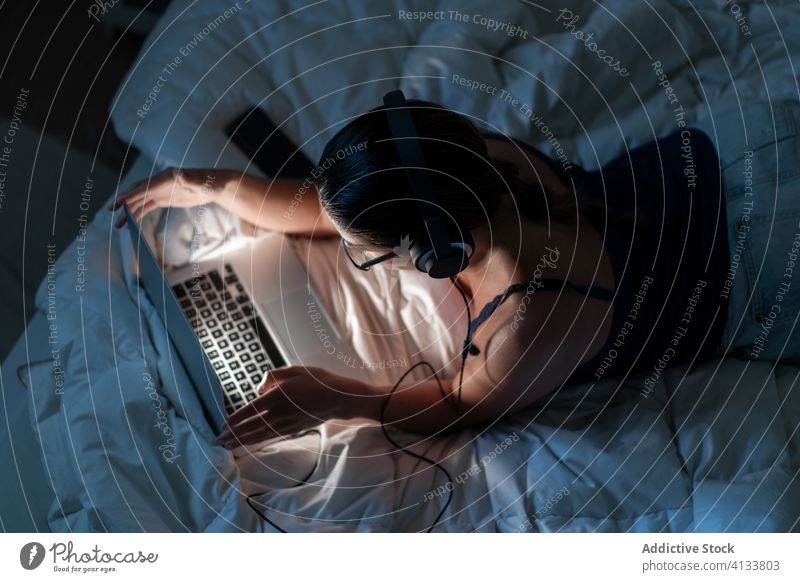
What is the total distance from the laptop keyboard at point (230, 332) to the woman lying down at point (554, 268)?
0.07 ft

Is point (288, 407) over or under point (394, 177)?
under

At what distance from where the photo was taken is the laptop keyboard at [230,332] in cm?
72

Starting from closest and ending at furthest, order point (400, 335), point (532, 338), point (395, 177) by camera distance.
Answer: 1. point (395, 177)
2. point (532, 338)
3. point (400, 335)

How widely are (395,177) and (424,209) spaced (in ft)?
0.13

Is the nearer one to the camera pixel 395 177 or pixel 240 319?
pixel 395 177

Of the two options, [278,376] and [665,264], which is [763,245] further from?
[278,376]

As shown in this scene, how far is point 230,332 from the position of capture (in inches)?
29.6

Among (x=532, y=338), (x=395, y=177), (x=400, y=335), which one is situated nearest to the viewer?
(x=395, y=177)

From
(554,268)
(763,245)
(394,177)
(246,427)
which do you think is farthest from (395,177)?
(763,245)

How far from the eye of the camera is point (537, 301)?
689mm
